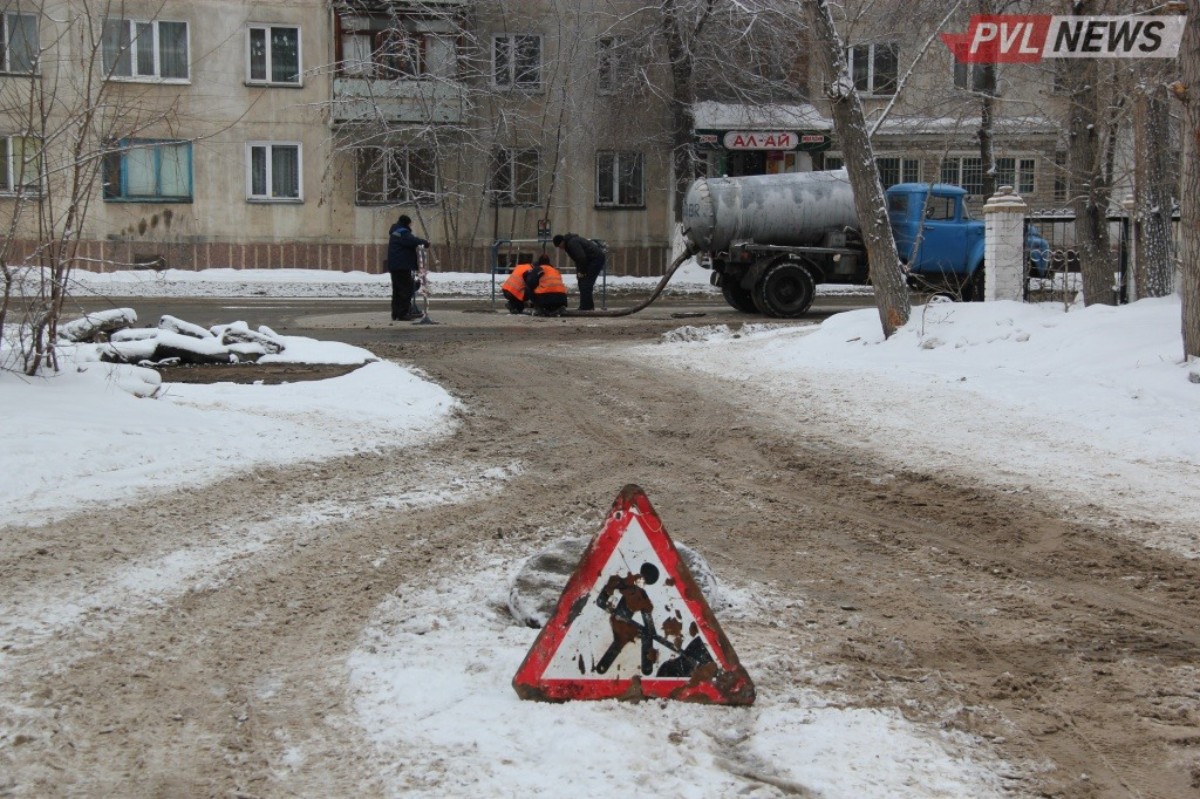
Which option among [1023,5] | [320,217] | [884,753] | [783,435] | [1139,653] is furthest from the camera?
[320,217]

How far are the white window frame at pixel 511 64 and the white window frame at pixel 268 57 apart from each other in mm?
4933

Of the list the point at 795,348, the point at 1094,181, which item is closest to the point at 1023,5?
the point at 1094,181

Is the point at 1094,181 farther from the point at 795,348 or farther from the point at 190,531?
the point at 190,531

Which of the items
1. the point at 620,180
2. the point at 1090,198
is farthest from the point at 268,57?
the point at 1090,198

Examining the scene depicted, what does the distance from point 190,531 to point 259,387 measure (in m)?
4.64

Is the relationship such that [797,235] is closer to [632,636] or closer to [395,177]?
[395,177]

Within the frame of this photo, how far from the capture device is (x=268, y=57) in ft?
115

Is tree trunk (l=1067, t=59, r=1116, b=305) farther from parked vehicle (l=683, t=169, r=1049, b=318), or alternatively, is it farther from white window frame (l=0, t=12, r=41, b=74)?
white window frame (l=0, t=12, r=41, b=74)

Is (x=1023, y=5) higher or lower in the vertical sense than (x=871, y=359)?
higher

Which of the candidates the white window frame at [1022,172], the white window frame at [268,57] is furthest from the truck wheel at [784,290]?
the white window frame at [1022,172]

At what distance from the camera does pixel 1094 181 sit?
1590cm

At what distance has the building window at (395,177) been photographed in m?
35.2

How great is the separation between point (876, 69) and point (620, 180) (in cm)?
804

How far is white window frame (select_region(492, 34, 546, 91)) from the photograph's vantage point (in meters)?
35.8
